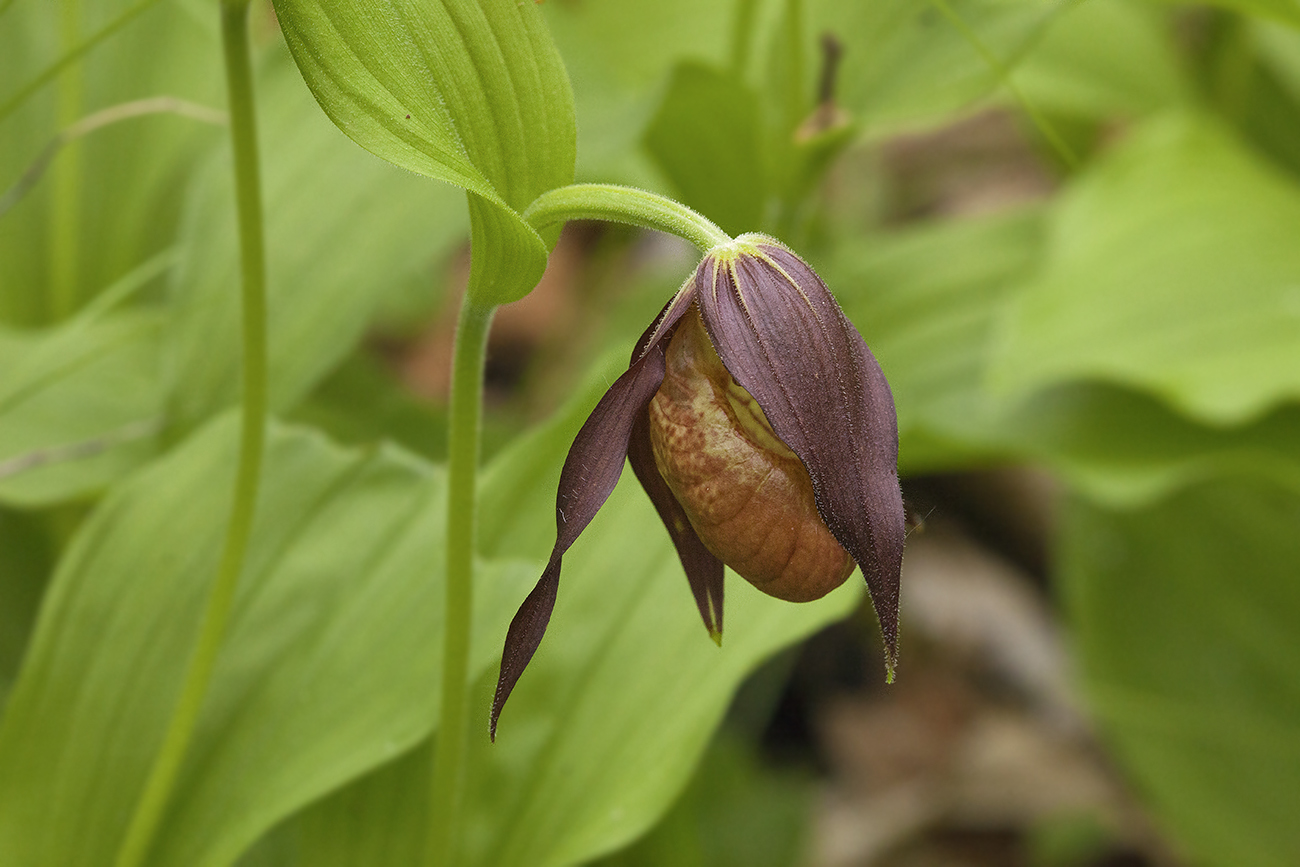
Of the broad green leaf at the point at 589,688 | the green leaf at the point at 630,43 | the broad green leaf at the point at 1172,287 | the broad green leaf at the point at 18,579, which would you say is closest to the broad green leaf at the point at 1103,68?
the broad green leaf at the point at 1172,287

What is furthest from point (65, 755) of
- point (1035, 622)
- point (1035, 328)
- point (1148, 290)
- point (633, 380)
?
point (1035, 622)

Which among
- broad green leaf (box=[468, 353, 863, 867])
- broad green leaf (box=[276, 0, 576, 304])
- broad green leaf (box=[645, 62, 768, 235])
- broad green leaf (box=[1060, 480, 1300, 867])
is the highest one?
broad green leaf (box=[276, 0, 576, 304])

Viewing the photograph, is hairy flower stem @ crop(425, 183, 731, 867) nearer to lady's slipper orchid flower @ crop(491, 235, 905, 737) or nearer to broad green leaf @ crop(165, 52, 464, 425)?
lady's slipper orchid flower @ crop(491, 235, 905, 737)

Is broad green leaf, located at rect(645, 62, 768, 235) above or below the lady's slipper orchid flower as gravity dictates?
below

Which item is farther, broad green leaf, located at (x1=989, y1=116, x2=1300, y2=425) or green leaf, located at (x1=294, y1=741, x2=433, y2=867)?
broad green leaf, located at (x1=989, y1=116, x2=1300, y2=425)

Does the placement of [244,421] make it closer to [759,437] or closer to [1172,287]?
[759,437]

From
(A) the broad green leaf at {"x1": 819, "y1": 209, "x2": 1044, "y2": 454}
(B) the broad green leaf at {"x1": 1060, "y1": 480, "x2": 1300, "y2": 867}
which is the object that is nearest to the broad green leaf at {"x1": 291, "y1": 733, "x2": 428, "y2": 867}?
(A) the broad green leaf at {"x1": 819, "y1": 209, "x2": 1044, "y2": 454}

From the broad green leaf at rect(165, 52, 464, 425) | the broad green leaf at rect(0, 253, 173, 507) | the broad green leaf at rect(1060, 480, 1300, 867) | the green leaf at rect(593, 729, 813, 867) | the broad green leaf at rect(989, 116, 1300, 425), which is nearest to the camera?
the broad green leaf at rect(0, 253, 173, 507)

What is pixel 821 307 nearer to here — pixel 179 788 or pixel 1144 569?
pixel 179 788
